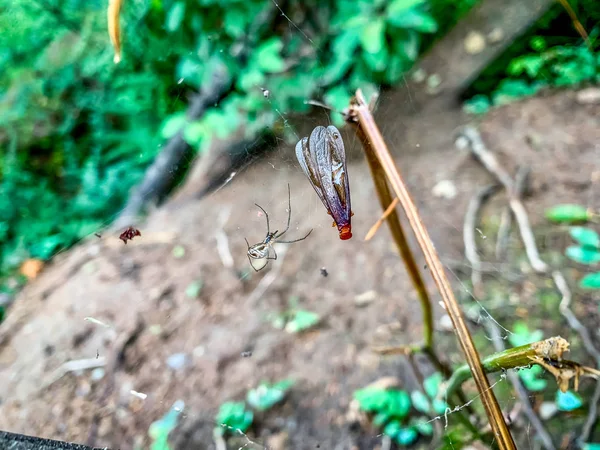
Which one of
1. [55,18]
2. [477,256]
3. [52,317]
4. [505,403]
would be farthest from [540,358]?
[55,18]

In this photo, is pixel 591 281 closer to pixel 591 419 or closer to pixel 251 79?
pixel 591 419

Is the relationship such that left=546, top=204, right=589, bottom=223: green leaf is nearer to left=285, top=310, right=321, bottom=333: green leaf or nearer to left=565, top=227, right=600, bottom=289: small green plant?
left=565, top=227, right=600, bottom=289: small green plant

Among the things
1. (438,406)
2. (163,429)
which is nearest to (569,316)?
(438,406)

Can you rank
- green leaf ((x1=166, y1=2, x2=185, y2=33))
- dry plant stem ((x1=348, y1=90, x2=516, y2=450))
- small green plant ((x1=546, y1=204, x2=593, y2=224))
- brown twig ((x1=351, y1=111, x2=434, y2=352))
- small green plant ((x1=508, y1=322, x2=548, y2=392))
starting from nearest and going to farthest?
dry plant stem ((x1=348, y1=90, x2=516, y2=450)) < brown twig ((x1=351, y1=111, x2=434, y2=352)) < small green plant ((x1=508, y1=322, x2=548, y2=392)) < small green plant ((x1=546, y1=204, x2=593, y2=224)) < green leaf ((x1=166, y1=2, x2=185, y2=33))

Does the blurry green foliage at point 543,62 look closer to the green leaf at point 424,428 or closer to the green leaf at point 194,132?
the green leaf at point 194,132

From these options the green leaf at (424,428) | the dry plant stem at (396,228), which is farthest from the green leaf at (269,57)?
the green leaf at (424,428)

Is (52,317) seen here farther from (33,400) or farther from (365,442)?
(365,442)

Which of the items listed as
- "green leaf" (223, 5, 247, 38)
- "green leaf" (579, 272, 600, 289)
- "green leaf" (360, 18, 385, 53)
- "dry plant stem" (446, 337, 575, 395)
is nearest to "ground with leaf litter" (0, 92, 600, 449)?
"green leaf" (579, 272, 600, 289)
